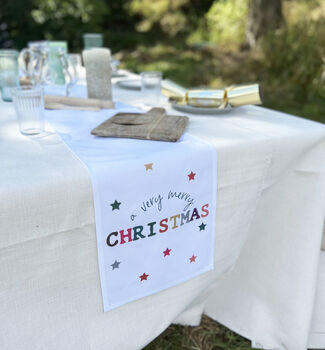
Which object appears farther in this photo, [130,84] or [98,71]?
[130,84]

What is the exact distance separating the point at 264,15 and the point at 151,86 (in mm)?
4483

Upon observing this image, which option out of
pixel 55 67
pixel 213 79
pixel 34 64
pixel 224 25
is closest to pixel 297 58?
pixel 213 79

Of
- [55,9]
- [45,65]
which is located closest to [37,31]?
[55,9]

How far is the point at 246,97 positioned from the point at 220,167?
0.35 metres

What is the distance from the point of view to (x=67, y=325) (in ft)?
2.78

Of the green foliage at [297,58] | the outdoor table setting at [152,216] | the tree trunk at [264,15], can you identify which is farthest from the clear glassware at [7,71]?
the tree trunk at [264,15]

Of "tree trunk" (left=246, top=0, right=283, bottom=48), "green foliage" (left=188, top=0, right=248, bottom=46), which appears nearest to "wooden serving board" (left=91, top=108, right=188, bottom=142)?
"tree trunk" (left=246, top=0, right=283, bottom=48)

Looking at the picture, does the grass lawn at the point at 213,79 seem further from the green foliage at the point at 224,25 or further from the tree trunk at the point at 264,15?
the green foliage at the point at 224,25

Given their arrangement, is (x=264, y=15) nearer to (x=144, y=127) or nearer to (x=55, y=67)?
(x=55, y=67)

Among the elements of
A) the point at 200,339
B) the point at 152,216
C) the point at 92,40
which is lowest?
the point at 200,339

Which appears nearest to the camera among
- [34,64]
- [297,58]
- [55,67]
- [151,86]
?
[151,86]

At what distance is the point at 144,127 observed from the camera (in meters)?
1.00

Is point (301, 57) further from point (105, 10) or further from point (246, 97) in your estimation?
point (105, 10)

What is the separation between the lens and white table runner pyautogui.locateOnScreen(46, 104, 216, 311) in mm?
799
